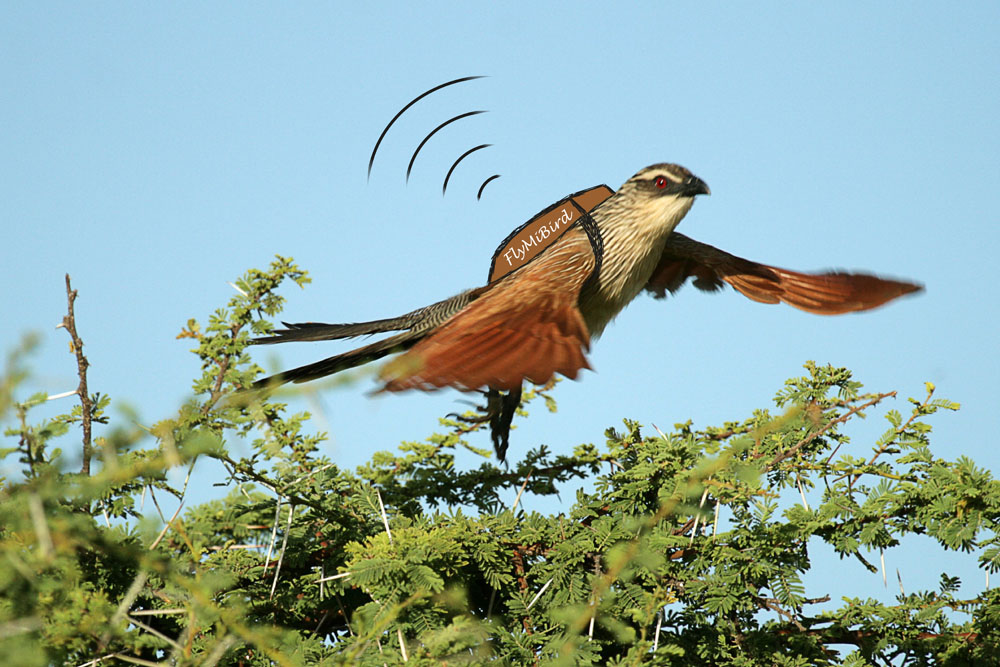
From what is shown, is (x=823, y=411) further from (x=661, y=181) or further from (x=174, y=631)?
(x=174, y=631)

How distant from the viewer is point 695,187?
142 inches

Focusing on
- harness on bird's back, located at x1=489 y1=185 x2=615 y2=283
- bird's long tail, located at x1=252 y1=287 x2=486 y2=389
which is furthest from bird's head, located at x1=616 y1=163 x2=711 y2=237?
bird's long tail, located at x1=252 y1=287 x2=486 y2=389

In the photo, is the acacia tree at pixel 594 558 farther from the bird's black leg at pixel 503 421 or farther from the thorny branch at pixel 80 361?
the bird's black leg at pixel 503 421

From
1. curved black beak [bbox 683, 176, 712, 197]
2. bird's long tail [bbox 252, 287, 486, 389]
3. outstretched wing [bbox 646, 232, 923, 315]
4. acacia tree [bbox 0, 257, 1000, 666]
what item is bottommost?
acacia tree [bbox 0, 257, 1000, 666]

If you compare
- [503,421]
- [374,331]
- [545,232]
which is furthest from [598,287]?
[374,331]

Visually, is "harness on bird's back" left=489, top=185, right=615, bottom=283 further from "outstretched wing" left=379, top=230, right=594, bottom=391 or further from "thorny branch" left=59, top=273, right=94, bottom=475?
"thorny branch" left=59, top=273, right=94, bottom=475

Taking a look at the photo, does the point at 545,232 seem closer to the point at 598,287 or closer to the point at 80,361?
the point at 598,287

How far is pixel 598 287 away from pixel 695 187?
0.61 m

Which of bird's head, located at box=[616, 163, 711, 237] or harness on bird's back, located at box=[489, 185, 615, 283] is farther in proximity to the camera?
harness on bird's back, located at box=[489, 185, 615, 283]

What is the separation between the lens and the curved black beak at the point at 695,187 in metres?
3.58

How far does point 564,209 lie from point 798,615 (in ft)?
7.16

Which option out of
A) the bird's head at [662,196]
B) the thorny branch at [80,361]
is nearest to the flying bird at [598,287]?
the bird's head at [662,196]

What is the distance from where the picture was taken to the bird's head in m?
3.70

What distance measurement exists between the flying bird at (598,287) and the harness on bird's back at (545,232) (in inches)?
0.8
